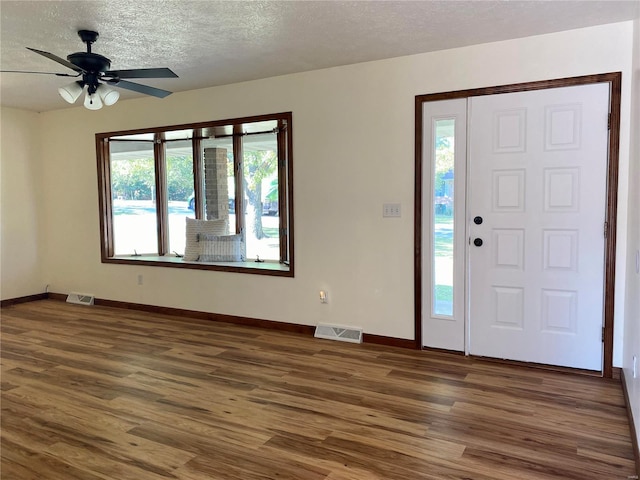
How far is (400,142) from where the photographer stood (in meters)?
4.01

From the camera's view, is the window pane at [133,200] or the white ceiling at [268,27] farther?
the window pane at [133,200]

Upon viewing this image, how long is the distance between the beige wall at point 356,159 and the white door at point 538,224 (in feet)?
0.53

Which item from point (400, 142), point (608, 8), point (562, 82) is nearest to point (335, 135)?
point (400, 142)

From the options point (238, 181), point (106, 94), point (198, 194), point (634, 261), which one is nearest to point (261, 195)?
point (238, 181)

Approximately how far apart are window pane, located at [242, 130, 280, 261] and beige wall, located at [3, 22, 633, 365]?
23.0 inches

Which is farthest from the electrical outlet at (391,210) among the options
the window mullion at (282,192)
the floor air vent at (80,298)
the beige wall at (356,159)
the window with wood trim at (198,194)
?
the floor air vent at (80,298)

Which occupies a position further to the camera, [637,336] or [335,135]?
[335,135]

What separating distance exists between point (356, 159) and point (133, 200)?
3358 mm

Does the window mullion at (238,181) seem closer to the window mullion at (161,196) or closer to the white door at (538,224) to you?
the window mullion at (161,196)

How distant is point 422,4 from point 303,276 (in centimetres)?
262

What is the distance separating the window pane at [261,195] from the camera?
5.38 metres

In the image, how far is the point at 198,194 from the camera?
19.1ft

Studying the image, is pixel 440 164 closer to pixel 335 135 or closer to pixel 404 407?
pixel 335 135

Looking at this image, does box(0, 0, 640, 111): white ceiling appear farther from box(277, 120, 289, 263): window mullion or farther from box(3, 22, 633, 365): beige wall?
box(277, 120, 289, 263): window mullion
